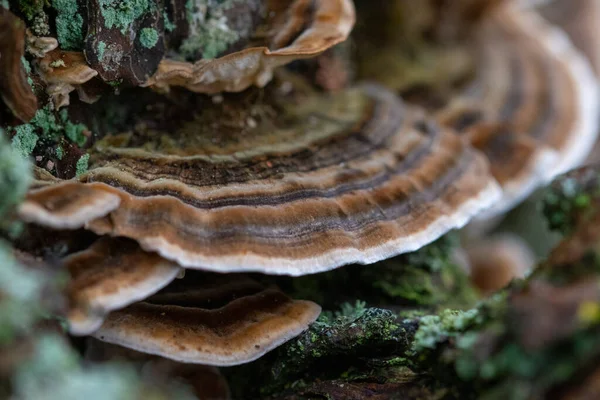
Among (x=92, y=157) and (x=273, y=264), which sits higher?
(x=273, y=264)

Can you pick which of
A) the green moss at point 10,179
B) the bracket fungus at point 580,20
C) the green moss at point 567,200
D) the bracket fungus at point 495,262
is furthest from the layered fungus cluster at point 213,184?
the bracket fungus at point 580,20

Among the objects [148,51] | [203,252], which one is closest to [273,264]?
[203,252]

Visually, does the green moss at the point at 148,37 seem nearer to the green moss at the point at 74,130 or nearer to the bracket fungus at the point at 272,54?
the bracket fungus at the point at 272,54

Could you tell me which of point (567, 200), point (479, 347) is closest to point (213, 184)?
point (479, 347)

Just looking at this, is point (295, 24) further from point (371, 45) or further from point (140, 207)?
point (371, 45)

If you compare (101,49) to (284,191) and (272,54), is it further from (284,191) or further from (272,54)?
(284,191)
